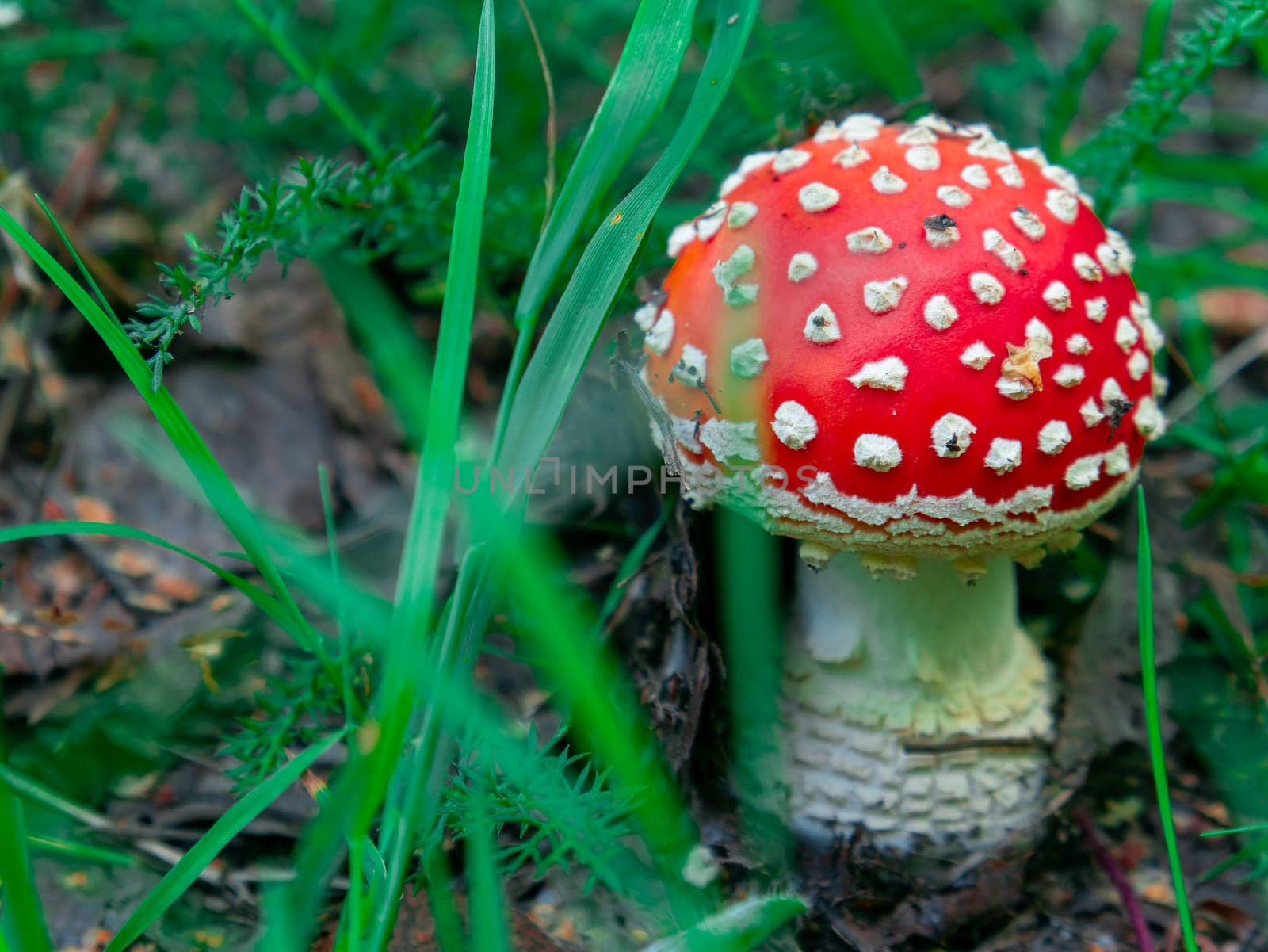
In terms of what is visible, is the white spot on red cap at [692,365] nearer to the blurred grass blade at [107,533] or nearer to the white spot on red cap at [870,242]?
the white spot on red cap at [870,242]

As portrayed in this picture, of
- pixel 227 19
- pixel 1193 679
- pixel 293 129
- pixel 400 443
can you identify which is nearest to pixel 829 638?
pixel 1193 679

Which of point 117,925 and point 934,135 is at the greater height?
point 934,135

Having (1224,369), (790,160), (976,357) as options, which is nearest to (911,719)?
(976,357)

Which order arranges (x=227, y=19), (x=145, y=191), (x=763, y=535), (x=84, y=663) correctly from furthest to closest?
(x=145, y=191) → (x=227, y=19) → (x=84, y=663) → (x=763, y=535)

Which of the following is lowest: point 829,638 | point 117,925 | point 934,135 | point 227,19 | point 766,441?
point 117,925

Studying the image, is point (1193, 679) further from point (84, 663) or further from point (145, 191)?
point (145, 191)

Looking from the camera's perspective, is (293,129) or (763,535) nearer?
(763,535)

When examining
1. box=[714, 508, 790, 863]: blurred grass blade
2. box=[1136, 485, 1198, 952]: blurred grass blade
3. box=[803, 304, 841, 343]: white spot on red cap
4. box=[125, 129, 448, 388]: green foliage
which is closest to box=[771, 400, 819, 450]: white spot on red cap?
box=[803, 304, 841, 343]: white spot on red cap

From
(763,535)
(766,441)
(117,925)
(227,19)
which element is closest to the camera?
(766,441)
